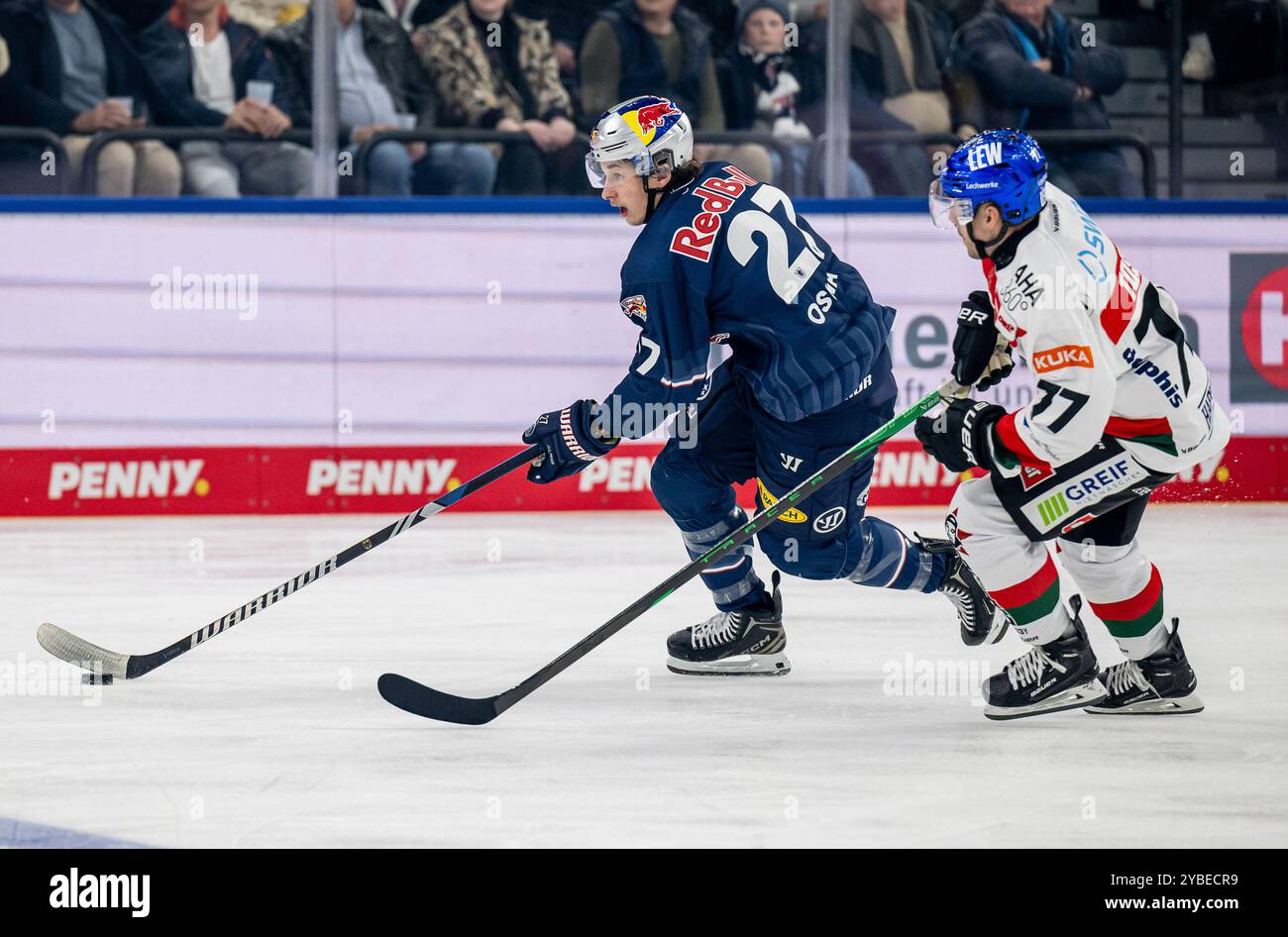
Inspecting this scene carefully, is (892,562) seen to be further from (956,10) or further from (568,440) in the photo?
(956,10)

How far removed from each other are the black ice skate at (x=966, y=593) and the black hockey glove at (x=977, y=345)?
2.22 ft

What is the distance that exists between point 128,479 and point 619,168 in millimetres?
3993

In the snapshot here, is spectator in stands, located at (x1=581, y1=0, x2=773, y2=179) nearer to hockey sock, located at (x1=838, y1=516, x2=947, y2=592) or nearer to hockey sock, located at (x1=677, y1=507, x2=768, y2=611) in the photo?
hockey sock, located at (x1=677, y1=507, x2=768, y2=611)

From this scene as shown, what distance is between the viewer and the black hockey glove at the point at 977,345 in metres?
3.84

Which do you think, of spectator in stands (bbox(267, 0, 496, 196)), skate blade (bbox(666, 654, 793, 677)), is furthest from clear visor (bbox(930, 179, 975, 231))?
spectator in stands (bbox(267, 0, 496, 196))

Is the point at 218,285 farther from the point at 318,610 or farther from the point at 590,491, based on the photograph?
the point at 318,610

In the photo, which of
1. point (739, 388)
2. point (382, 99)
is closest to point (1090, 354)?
point (739, 388)

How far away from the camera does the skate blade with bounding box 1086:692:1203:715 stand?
3920 millimetres

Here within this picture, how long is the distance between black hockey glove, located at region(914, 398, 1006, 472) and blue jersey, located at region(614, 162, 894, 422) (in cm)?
47

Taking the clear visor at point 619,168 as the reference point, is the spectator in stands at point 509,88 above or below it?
above

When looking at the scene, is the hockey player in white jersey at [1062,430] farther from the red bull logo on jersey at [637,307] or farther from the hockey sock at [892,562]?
the red bull logo on jersey at [637,307]

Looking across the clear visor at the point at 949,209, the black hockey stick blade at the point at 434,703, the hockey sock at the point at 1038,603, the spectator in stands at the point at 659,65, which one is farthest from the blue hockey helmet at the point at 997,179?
the spectator in stands at the point at 659,65
